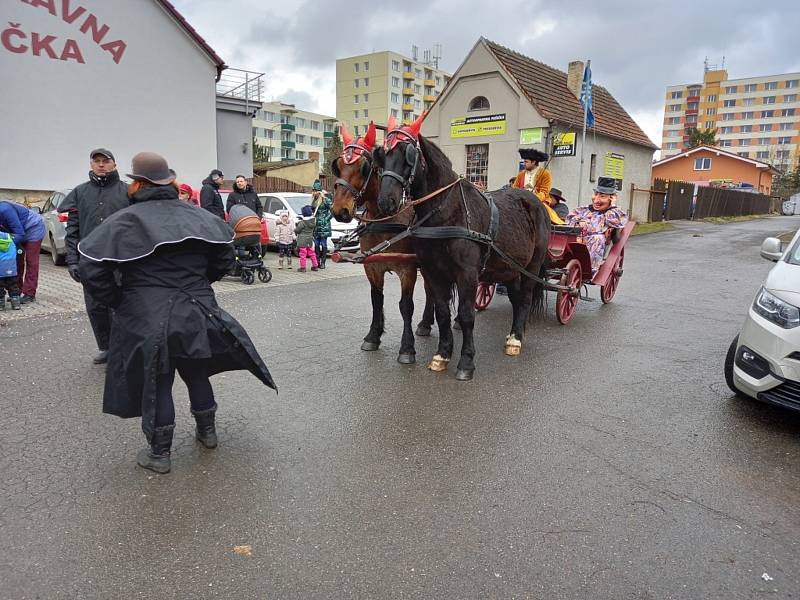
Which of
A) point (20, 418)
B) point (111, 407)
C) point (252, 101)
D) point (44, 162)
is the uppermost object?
point (252, 101)

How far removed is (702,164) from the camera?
173 ft

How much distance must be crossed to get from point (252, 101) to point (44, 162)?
28.3 ft

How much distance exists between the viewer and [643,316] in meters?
8.70

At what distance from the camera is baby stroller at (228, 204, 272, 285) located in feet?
33.9

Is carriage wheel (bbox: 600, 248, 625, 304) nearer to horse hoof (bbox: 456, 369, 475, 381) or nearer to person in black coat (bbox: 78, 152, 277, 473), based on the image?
horse hoof (bbox: 456, 369, 475, 381)

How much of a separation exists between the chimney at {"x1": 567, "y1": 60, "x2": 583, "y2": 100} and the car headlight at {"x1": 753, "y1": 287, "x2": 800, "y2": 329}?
82.0 ft

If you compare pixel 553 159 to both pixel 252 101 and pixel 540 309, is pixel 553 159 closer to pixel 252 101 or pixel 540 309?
pixel 252 101


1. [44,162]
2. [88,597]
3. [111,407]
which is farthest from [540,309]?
[44,162]

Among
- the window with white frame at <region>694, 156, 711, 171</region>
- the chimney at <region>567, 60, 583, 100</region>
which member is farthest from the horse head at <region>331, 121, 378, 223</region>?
the window with white frame at <region>694, 156, 711, 171</region>

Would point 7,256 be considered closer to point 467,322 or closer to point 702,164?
point 467,322

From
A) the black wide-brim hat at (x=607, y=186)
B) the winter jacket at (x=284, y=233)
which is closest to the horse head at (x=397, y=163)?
the black wide-brim hat at (x=607, y=186)

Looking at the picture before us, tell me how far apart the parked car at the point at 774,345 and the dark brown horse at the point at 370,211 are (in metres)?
3.02

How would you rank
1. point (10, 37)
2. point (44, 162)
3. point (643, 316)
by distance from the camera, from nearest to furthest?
point (643, 316)
point (10, 37)
point (44, 162)

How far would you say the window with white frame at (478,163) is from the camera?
24922 mm
